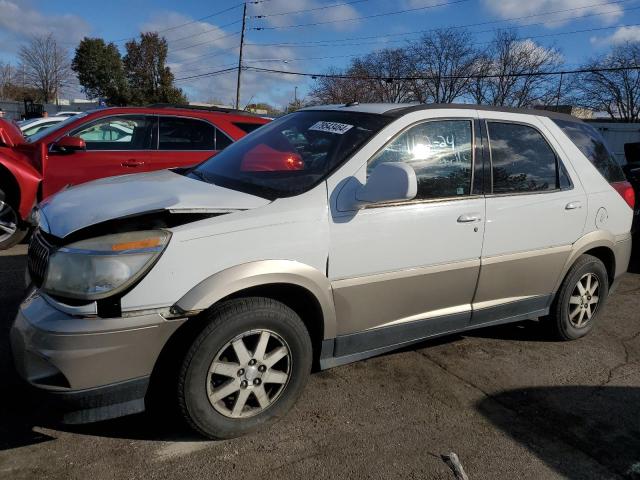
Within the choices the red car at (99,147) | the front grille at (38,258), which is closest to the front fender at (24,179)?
the red car at (99,147)

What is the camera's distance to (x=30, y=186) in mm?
5961

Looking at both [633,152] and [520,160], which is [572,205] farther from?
[633,152]

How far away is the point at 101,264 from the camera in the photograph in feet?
7.75

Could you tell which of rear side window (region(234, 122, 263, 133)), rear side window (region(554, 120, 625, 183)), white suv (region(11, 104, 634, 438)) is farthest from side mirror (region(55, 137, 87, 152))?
rear side window (region(554, 120, 625, 183))

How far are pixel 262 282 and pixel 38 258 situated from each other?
116cm

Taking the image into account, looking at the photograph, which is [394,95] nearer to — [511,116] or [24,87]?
[511,116]

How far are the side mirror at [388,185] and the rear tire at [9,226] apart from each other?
4.78 m

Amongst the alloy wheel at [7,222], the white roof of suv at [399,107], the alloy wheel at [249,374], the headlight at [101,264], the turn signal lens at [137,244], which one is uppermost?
the white roof of suv at [399,107]

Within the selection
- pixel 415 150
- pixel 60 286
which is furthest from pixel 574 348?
pixel 60 286

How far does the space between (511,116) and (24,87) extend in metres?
82.3

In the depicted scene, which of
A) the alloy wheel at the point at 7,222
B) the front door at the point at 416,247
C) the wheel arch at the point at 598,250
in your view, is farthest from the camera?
the alloy wheel at the point at 7,222

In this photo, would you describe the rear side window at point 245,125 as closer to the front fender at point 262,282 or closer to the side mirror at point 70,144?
the side mirror at point 70,144

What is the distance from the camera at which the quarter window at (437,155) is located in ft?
10.7

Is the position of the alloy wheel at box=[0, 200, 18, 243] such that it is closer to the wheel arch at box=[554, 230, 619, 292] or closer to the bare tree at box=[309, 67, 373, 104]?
the wheel arch at box=[554, 230, 619, 292]
